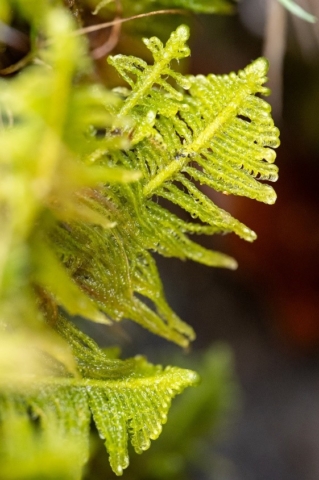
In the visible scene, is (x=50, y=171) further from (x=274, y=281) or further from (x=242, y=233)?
(x=274, y=281)

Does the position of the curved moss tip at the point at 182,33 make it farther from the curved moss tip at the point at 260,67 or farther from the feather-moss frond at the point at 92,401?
the feather-moss frond at the point at 92,401

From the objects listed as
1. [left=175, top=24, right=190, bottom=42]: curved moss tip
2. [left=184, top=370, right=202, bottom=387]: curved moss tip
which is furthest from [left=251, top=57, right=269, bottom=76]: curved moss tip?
[left=184, top=370, right=202, bottom=387]: curved moss tip

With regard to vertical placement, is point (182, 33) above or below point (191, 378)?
above

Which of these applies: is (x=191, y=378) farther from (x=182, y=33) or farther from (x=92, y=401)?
(x=182, y=33)

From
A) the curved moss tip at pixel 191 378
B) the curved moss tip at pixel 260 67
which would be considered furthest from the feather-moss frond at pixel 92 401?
the curved moss tip at pixel 260 67

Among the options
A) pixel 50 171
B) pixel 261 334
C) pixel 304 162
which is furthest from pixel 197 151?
pixel 261 334

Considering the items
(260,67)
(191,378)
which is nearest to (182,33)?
(260,67)

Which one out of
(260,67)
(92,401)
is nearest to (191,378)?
(92,401)

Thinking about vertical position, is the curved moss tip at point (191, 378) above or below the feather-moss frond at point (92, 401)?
above

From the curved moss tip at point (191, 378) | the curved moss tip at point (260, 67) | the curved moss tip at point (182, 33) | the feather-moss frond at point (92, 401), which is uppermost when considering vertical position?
the curved moss tip at point (260, 67)

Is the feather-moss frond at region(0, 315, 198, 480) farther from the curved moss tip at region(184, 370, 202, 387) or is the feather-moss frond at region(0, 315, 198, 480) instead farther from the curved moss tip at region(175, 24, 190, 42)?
the curved moss tip at region(175, 24, 190, 42)

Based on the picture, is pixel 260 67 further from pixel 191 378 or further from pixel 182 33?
pixel 191 378
